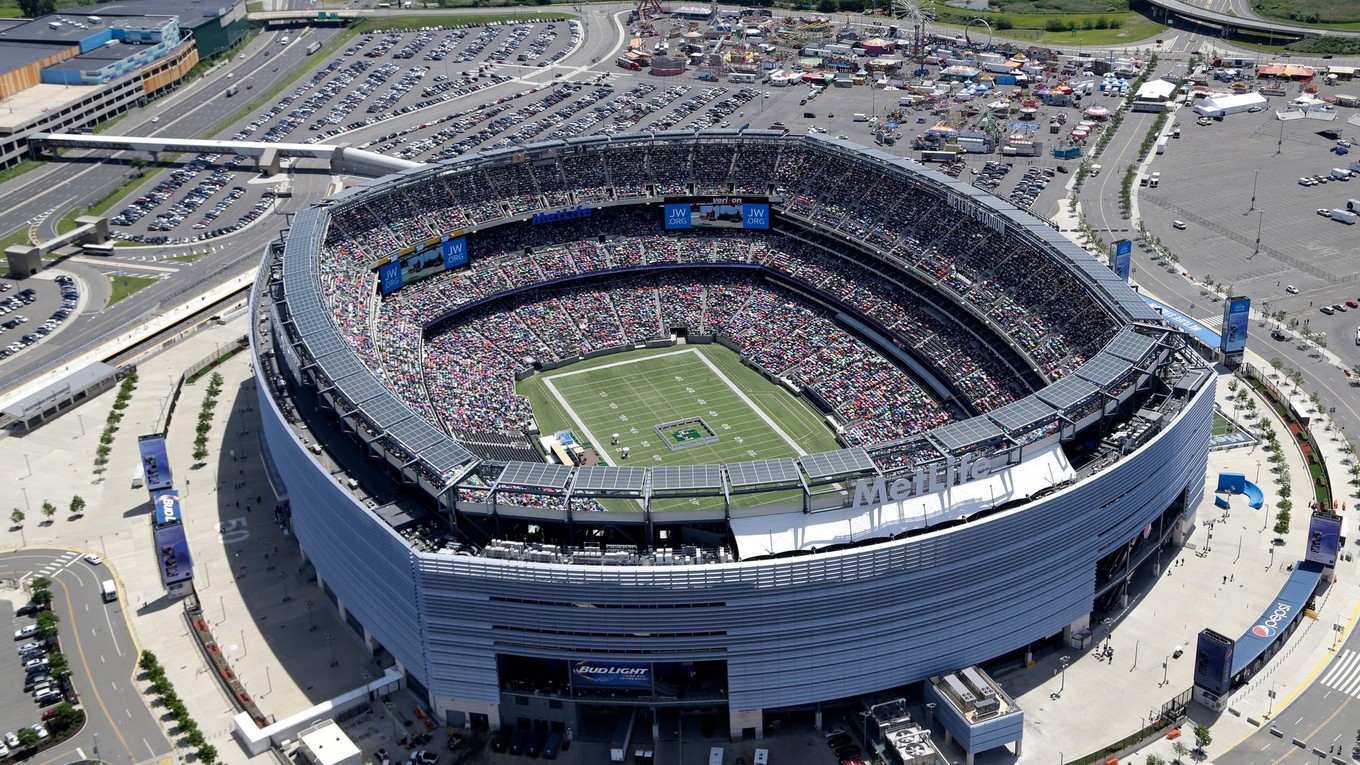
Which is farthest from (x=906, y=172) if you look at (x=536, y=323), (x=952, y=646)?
(x=952, y=646)

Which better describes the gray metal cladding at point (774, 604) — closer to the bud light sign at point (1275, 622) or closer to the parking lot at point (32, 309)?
the bud light sign at point (1275, 622)

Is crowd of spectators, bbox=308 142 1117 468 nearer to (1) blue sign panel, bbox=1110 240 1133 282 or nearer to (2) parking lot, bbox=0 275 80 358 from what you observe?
(1) blue sign panel, bbox=1110 240 1133 282

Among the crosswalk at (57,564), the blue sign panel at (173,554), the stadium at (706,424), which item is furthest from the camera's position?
the crosswalk at (57,564)

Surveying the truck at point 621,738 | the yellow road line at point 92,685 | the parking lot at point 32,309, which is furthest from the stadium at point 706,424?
the parking lot at point 32,309

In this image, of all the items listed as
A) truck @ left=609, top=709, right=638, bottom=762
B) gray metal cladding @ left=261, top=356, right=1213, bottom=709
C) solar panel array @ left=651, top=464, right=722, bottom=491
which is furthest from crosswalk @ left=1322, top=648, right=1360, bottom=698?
truck @ left=609, top=709, right=638, bottom=762

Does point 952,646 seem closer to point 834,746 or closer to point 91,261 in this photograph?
point 834,746

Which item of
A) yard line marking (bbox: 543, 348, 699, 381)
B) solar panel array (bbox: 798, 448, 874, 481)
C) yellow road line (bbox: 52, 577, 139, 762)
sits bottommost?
yellow road line (bbox: 52, 577, 139, 762)
